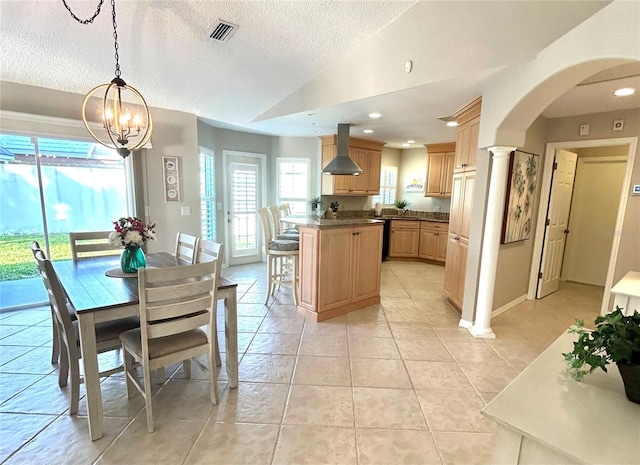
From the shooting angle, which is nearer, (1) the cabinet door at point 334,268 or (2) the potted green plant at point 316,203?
(1) the cabinet door at point 334,268

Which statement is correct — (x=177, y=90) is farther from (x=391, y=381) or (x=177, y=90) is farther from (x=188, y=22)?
(x=391, y=381)

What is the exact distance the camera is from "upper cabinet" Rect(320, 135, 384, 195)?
5695 mm

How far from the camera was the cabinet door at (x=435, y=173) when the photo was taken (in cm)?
625

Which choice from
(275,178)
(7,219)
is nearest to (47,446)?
(7,219)

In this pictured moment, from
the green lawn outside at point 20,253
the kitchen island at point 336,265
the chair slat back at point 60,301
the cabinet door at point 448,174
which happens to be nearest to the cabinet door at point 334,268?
the kitchen island at point 336,265

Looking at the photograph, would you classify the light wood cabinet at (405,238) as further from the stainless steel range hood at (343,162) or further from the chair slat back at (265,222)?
the chair slat back at (265,222)

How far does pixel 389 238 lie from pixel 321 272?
3.61 meters

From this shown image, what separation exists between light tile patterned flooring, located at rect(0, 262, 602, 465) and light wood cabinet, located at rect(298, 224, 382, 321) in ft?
0.69

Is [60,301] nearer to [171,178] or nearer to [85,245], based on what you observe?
[85,245]

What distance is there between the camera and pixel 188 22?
2.65 metres

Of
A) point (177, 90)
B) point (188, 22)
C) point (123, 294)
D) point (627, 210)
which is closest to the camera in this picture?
point (123, 294)

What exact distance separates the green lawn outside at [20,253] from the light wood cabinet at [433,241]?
6.05 m

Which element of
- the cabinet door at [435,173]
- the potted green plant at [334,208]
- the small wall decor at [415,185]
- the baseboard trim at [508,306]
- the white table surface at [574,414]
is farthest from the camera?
the small wall decor at [415,185]

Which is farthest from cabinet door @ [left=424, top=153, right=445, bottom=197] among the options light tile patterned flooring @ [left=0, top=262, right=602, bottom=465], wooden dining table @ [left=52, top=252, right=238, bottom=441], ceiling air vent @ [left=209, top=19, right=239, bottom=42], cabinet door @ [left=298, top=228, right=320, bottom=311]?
wooden dining table @ [left=52, top=252, right=238, bottom=441]
